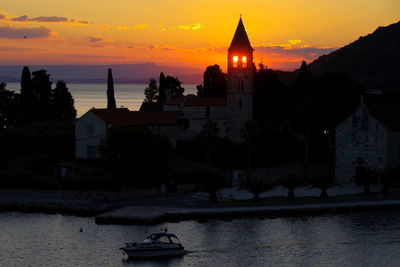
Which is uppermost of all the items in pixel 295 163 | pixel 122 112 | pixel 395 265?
pixel 122 112

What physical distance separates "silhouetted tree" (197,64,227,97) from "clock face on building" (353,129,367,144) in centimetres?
4081

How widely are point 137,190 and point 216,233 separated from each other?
15.9m

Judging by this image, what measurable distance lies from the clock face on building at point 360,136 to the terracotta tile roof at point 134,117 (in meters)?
23.5

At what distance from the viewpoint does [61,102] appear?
118 meters

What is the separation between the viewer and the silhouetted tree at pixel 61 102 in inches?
4596

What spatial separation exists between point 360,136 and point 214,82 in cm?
4579

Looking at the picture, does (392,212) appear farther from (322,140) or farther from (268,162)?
(322,140)

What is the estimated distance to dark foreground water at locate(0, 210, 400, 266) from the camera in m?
49.5

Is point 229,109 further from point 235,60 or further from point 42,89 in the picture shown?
point 42,89

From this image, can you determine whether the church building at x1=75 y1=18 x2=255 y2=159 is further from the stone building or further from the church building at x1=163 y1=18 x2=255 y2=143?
the stone building

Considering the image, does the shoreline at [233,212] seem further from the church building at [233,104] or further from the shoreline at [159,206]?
the church building at [233,104]

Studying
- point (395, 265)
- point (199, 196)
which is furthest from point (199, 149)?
point (395, 265)

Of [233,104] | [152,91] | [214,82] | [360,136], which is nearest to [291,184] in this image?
[360,136]

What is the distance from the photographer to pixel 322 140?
9519 cm
